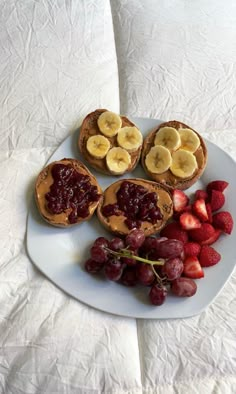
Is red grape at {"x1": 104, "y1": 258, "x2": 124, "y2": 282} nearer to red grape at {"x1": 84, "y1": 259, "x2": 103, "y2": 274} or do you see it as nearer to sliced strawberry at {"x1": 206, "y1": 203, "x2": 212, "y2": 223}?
red grape at {"x1": 84, "y1": 259, "x2": 103, "y2": 274}

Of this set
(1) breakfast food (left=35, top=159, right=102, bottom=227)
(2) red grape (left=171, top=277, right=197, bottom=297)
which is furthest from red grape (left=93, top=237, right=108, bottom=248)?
(2) red grape (left=171, top=277, right=197, bottom=297)

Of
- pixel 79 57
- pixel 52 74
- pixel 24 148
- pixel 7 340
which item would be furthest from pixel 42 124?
pixel 7 340

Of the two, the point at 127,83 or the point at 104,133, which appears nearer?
the point at 104,133

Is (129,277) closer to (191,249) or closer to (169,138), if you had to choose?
(191,249)

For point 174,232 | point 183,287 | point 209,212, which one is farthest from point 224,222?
point 183,287

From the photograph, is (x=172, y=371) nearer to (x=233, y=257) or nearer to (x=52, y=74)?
(x=233, y=257)

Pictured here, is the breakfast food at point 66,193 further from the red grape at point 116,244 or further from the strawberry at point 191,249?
the strawberry at point 191,249

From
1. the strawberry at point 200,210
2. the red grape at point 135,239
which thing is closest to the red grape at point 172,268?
the red grape at point 135,239
